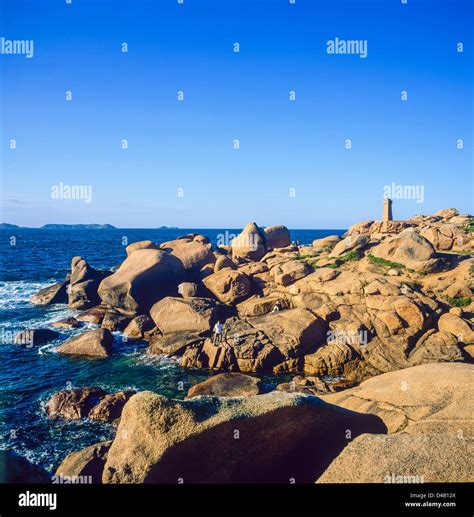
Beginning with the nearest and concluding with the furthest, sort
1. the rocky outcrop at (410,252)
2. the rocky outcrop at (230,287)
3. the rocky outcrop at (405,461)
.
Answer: the rocky outcrop at (405,461)
the rocky outcrop at (410,252)
the rocky outcrop at (230,287)

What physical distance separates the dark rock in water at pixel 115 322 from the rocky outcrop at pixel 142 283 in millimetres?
705

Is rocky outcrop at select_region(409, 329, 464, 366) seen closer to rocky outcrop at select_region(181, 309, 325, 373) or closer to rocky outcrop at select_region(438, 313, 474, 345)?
rocky outcrop at select_region(438, 313, 474, 345)

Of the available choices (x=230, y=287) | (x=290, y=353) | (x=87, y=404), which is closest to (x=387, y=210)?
(x=230, y=287)

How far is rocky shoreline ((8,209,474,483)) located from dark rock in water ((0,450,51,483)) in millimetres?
1320

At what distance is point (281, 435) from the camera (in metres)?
7.89

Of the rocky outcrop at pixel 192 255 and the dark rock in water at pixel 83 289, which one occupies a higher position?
the rocky outcrop at pixel 192 255

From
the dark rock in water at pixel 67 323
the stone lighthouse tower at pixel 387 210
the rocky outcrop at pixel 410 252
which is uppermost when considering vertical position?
the stone lighthouse tower at pixel 387 210

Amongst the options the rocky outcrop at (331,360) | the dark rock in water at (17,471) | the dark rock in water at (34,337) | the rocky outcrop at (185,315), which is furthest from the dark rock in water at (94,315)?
the dark rock in water at (17,471)

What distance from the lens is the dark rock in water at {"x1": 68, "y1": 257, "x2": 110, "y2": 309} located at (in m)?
30.3

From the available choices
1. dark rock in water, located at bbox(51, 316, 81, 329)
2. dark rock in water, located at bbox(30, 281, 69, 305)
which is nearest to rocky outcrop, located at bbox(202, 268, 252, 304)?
dark rock in water, located at bbox(51, 316, 81, 329)

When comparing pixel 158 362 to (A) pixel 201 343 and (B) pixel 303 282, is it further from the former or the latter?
(B) pixel 303 282

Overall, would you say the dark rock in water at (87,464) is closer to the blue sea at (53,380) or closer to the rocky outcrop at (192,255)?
the blue sea at (53,380)

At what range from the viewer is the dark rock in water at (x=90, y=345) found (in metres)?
21.0

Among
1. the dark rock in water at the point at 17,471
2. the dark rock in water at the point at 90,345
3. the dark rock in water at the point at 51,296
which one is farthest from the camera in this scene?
the dark rock in water at the point at 51,296
